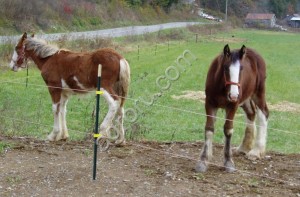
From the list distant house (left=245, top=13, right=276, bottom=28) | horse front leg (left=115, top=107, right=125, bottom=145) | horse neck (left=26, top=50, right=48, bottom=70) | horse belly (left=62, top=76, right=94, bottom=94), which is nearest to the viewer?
horse front leg (left=115, top=107, right=125, bottom=145)

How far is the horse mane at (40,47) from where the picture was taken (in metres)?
9.56

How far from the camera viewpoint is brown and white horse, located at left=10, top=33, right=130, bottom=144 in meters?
8.77

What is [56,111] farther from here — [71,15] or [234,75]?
[71,15]

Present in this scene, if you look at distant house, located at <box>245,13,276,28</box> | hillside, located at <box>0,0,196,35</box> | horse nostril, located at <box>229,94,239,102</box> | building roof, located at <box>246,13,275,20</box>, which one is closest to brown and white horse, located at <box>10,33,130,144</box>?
horse nostril, located at <box>229,94,239,102</box>

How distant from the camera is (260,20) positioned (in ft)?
365

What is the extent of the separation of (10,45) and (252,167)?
1548 cm

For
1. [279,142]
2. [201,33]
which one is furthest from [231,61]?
[201,33]

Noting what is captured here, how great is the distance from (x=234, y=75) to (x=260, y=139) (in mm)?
2043

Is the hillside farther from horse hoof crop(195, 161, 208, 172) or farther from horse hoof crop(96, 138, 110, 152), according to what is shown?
horse hoof crop(195, 161, 208, 172)

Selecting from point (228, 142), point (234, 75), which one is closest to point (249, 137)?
point (228, 142)

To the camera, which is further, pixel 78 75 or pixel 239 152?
pixel 78 75

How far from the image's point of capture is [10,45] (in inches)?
831

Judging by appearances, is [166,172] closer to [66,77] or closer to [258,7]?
[66,77]

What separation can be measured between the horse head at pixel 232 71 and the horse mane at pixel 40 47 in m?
3.70
